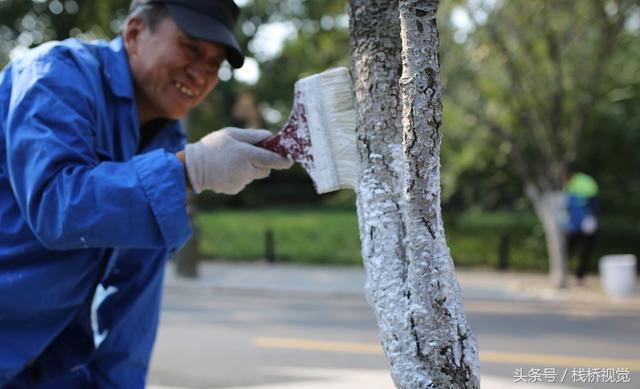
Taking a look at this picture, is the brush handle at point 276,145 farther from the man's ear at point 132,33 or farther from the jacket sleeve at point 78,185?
the man's ear at point 132,33

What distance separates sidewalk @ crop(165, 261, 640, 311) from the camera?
949 centimetres

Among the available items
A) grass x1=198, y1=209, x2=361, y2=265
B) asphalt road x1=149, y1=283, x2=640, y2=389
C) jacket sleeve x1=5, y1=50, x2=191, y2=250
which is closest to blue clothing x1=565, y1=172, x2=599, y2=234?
asphalt road x1=149, y1=283, x2=640, y2=389

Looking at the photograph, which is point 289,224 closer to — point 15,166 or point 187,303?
point 187,303

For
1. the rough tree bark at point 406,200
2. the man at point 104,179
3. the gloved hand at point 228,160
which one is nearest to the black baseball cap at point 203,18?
the man at point 104,179

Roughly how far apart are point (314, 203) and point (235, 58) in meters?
25.9

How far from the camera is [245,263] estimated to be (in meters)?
13.4

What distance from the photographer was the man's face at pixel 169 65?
5.69 feet

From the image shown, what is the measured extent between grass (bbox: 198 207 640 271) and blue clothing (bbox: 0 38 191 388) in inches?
426

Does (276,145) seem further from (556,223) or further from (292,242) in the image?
(292,242)

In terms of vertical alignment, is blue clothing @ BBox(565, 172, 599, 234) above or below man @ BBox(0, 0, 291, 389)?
below

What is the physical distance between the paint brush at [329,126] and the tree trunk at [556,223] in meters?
8.80

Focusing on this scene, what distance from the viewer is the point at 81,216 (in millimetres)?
1257

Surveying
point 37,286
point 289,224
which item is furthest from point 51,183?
point 289,224

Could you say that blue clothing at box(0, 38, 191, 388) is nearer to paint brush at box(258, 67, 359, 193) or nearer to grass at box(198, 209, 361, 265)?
paint brush at box(258, 67, 359, 193)
